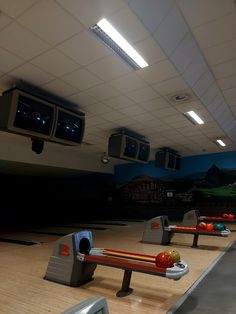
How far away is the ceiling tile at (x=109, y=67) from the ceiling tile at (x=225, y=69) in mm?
1489

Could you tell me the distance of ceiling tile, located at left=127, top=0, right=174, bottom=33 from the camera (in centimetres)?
268

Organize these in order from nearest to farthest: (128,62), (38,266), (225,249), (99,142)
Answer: (128,62) < (38,266) < (225,249) < (99,142)

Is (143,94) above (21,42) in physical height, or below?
above

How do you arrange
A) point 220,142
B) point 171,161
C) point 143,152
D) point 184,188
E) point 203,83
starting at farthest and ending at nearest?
point 184,188 < point 171,161 < point 220,142 < point 143,152 < point 203,83

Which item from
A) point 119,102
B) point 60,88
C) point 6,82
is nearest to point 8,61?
point 6,82

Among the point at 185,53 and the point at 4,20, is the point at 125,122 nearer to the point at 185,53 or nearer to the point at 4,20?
the point at 185,53

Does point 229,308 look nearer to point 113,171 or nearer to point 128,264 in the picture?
point 128,264

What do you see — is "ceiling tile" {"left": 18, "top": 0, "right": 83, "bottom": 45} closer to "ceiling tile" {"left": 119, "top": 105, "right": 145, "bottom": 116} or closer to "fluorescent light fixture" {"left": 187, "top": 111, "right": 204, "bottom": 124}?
"ceiling tile" {"left": 119, "top": 105, "right": 145, "bottom": 116}

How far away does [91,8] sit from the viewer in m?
2.65

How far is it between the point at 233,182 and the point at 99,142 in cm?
536

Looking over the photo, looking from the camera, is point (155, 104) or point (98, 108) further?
point (98, 108)

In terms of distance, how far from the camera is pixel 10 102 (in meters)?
3.98

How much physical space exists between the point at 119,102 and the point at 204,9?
247cm

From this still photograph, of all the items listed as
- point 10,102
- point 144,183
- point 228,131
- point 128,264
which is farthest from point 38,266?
point 144,183
